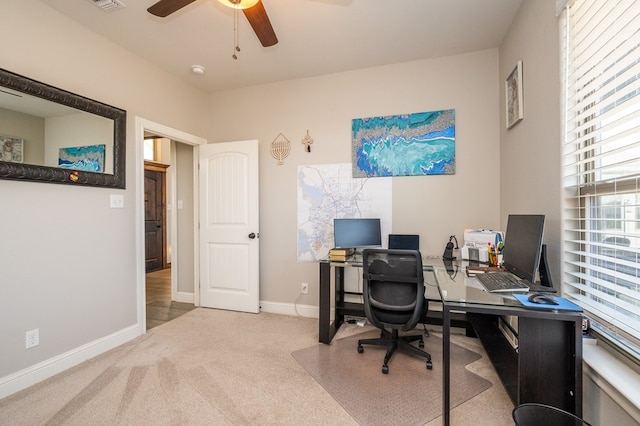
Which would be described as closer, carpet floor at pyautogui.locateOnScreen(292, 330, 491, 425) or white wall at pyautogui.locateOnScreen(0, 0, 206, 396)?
carpet floor at pyautogui.locateOnScreen(292, 330, 491, 425)

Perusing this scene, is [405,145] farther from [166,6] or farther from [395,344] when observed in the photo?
[166,6]

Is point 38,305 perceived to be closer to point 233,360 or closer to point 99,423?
point 99,423

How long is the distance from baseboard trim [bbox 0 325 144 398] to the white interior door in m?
0.98

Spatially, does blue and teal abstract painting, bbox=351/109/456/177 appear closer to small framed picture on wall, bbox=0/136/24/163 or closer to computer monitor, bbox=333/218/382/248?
computer monitor, bbox=333/218/382/248

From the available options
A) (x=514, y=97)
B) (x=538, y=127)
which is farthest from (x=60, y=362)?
(x=514, y=97)

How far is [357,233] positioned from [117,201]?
2.32 metres

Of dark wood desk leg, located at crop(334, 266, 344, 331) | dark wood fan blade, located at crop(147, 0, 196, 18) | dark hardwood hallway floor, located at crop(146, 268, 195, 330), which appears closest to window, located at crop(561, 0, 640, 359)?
dark wood desk leg, located at crop(334, 266, 344, 331)

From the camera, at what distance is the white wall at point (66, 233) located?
1.90 metres

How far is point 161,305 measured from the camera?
363 cm

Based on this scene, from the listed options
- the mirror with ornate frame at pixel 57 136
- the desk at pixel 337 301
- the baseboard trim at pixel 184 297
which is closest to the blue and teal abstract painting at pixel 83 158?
the mirror with ornate frame at pixel 57 136

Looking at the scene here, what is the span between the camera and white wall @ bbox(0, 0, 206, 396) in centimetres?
190

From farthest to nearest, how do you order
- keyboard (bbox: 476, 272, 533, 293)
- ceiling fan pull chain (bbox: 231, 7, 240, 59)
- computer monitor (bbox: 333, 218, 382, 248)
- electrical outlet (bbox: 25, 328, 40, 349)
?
computer monitor (bbox: 333, 218, 382, 248), ceiling fan pull chain (bbox: 231, 7, 240, 59), electrical outlet (bbox: 25, 328, 40, 349), keyboard (bbox: 476, 272, 533, 293)

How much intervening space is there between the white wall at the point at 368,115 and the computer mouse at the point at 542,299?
1.47 metres

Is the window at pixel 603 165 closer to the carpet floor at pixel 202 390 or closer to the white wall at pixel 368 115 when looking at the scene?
the carpet floor at pixel 202 390
